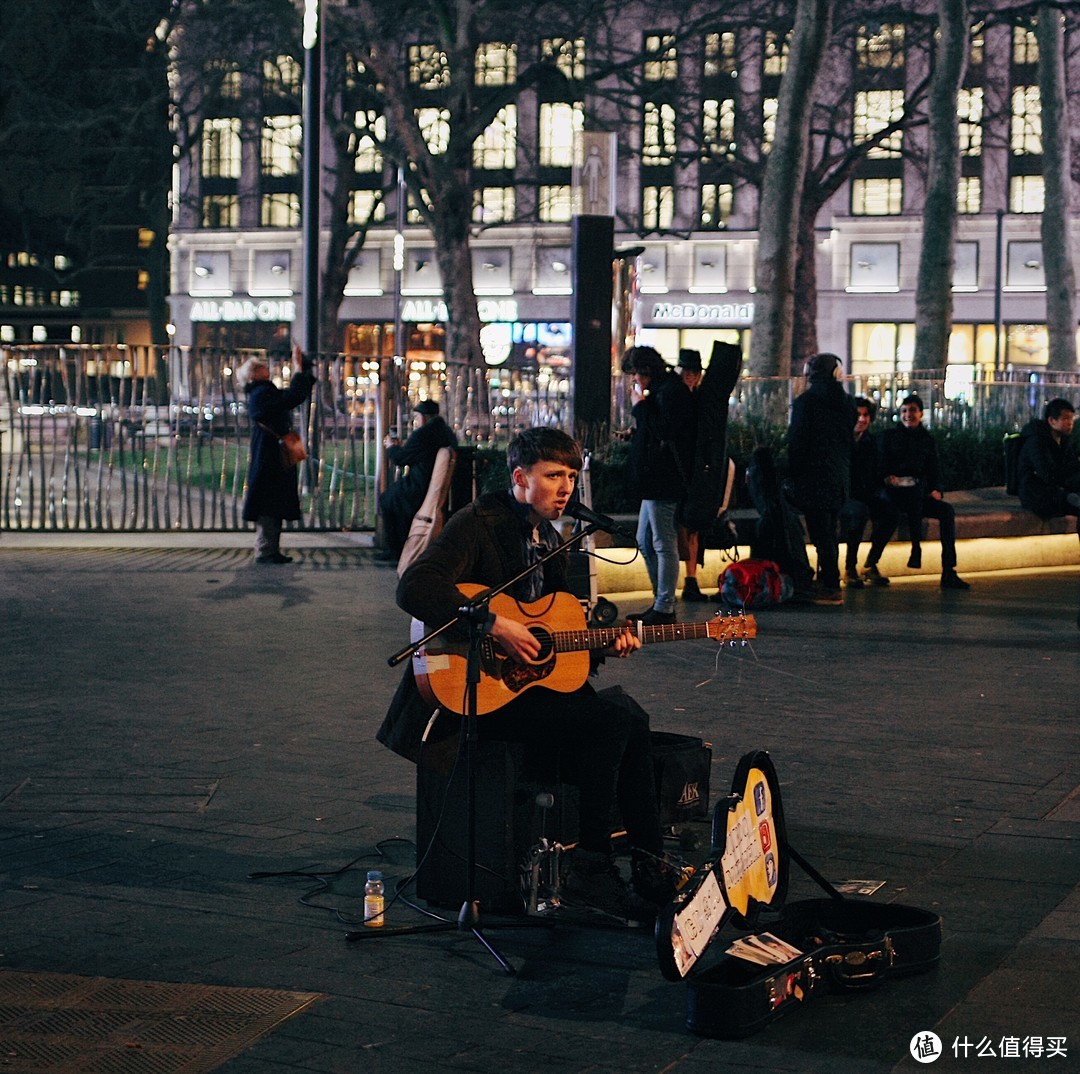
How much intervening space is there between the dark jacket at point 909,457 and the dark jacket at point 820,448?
80.6 inches

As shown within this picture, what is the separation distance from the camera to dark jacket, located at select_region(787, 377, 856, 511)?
13875mm

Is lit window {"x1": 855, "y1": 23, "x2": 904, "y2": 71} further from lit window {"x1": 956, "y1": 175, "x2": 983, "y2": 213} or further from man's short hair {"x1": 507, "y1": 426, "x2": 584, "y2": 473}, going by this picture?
man's short hair {"x1": 507, "y1": 426, "x2": 584, "y2": 473}

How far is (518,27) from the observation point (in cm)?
3369

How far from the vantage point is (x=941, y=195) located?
26.5 meters

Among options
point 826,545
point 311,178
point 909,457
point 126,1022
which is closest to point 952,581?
point 909,457

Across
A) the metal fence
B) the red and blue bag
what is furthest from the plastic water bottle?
the metal fence

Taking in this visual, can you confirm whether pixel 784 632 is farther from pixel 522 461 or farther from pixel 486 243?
pixel 486 243

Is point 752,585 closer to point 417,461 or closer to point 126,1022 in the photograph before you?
point 417,461

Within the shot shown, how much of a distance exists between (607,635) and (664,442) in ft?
23.1

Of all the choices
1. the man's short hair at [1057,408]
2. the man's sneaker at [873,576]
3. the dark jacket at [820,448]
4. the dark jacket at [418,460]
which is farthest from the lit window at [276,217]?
the dark jacket at [820,448]

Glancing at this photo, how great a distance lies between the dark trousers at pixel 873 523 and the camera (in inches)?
616

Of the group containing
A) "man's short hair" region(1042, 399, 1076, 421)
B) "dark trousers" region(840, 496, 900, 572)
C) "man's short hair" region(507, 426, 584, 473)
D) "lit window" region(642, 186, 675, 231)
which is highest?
"lit window" region(642, 186, 675, 231)

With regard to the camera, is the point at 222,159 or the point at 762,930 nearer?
the point at 762,930

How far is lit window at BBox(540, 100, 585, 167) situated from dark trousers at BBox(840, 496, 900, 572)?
51228 millimetres
